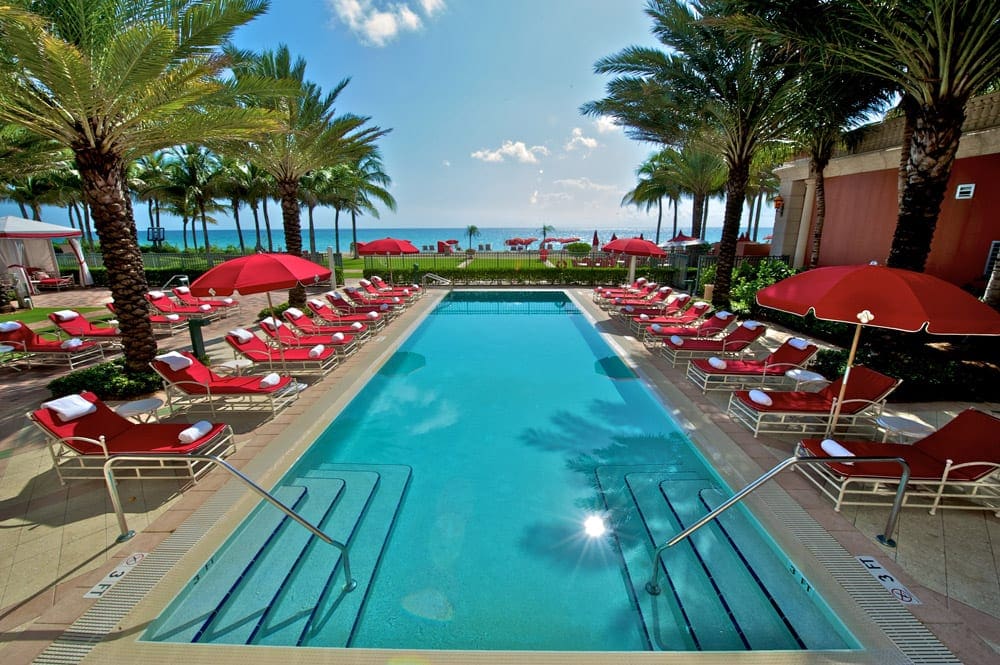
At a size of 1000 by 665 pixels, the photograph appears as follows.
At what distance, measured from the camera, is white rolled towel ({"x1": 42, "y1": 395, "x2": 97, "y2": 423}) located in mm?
4625

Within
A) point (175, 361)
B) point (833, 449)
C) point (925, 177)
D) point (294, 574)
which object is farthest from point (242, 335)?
point (925, 177)

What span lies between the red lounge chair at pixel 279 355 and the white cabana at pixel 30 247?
13.2 metres

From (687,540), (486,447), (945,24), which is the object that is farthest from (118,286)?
(945,24)

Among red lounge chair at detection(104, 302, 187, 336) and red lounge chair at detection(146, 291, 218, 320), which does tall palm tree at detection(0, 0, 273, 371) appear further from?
red lounge chair at detection(146, 291, 218, 320)

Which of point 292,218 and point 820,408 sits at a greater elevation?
point 292,218

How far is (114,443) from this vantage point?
15.6 ft

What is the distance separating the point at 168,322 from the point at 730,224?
15995 millimetres

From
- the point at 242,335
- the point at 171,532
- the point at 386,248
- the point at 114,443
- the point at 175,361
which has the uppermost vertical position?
the point at 386,248

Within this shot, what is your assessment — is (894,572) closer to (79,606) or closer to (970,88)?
(79,606)

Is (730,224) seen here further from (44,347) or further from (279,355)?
(44,347)

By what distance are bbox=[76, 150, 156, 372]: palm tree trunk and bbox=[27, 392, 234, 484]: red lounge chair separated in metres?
2.58

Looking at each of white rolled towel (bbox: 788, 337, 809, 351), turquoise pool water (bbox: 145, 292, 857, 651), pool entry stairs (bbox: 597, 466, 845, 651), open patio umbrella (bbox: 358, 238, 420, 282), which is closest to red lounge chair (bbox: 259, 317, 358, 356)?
turquoise pool water (bbox: 145, 292, 857, 651)

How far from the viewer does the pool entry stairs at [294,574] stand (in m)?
3.26

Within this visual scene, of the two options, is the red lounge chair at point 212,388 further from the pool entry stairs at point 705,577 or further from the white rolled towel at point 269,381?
the pool entry stairs at point 705,577
